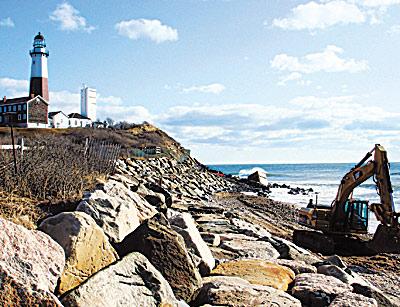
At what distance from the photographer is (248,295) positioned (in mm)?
5246

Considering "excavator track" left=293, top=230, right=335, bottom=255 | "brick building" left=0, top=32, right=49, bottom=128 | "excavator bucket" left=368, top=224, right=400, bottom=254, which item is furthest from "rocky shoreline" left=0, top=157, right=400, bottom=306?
"brick building" left=0, top=32, right=49, bottom=128

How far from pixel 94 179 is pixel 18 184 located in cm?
309

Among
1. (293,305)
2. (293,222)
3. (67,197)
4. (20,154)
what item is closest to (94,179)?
(20,154)

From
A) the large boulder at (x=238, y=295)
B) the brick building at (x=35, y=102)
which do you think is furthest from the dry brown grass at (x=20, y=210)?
the brick building at (x=35, y=102)

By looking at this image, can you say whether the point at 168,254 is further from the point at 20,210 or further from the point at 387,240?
the point at 387,240

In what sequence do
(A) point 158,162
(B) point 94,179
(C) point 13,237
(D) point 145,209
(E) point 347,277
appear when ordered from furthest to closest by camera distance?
1. (A) point 158,162
2. (B) point 94,179
3. (D) point 145,209
4. (E) point 347,277
5. (C) point 13,237

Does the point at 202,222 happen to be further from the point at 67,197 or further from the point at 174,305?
the point at 174,305

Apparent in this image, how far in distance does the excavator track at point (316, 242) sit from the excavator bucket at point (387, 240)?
136 centimetres

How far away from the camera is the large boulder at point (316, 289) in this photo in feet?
19.6

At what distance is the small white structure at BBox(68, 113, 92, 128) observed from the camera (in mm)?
56719

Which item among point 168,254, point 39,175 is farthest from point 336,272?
point 39,175

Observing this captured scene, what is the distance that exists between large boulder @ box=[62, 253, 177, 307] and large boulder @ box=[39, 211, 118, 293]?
465 millimetres

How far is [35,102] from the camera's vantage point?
159 feet

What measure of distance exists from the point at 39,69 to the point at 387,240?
44.0 metres
